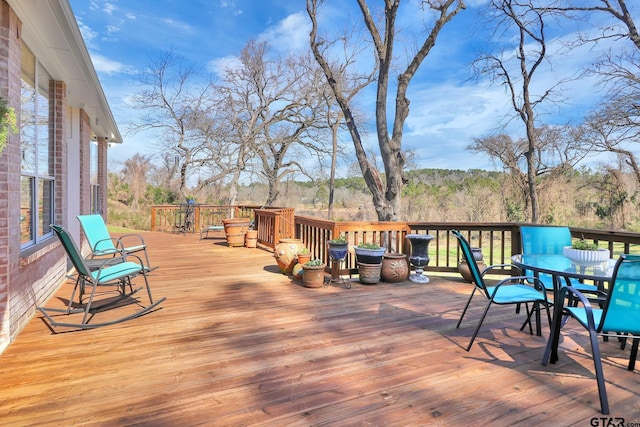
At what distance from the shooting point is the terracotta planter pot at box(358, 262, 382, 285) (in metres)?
4.50

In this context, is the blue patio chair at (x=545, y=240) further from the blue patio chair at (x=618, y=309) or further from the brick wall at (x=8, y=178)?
the brick wall at (x=8, y=178)

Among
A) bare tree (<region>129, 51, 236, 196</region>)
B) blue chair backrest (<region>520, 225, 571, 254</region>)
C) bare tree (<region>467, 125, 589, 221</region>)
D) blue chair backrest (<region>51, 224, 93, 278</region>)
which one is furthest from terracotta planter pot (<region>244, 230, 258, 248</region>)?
bare tree (<region>467, 125, 589, 221</region>)

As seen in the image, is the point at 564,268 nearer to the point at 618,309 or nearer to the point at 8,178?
the point at 618,309

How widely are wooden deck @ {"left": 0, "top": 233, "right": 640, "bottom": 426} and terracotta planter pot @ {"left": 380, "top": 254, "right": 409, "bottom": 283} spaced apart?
1077 millimetres

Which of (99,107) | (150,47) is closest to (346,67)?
(150,47)

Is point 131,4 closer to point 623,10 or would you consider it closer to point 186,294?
point 186,294

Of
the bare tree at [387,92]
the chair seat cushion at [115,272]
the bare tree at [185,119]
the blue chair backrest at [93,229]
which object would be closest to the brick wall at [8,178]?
the chair seat cushion at [115,272]

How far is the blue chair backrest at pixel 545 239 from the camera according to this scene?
10.8 ft

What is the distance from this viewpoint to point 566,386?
1.97m

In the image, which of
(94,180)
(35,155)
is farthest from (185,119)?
(35,155)

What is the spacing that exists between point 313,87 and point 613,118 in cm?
1021

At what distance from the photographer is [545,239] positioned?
10.9 ft

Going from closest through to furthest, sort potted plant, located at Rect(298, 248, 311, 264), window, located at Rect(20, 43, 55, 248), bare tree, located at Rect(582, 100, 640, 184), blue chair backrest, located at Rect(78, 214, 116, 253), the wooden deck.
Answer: the wooden deck
window, located at Rect(20, 43, 55, 248)
blue chair backrest, located at Rect(78, 214, 116, 253)
potted plant, located at Rect(298, 248, 311, 264)
bare tree, located at Rect(582, 100, 640, 184)

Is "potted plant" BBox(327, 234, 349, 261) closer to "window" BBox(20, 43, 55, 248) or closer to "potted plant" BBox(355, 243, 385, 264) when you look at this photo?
"potted plant" BBox(355, 243, 385, 264)
